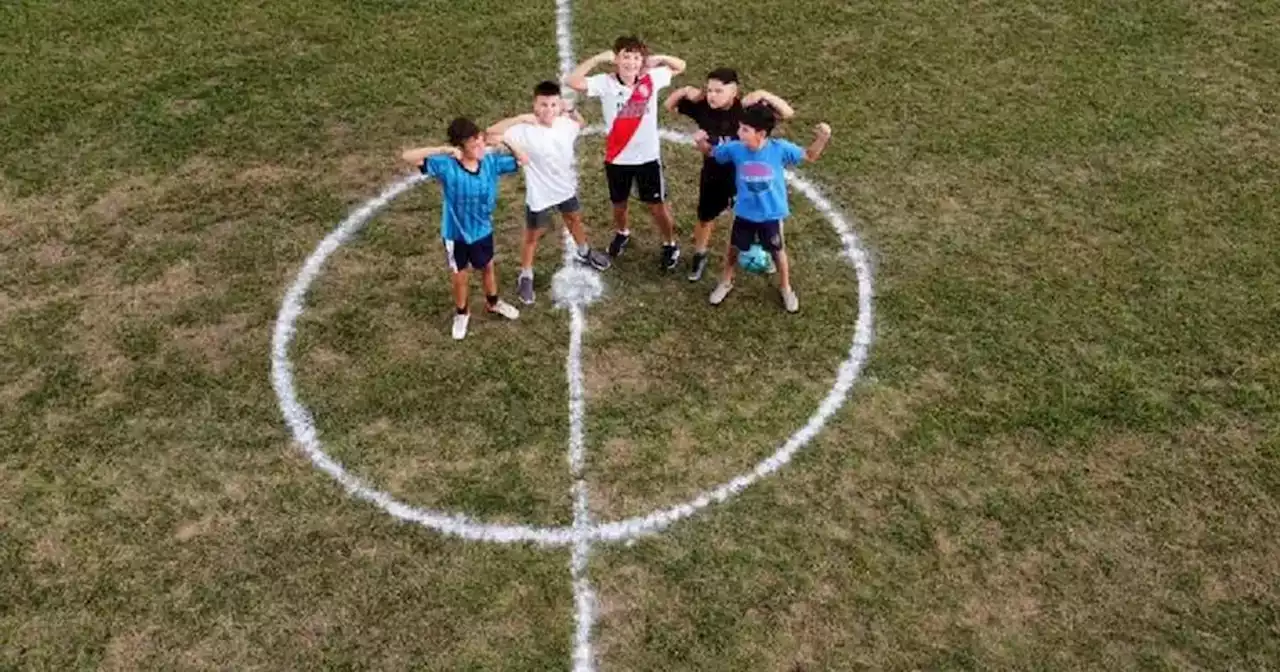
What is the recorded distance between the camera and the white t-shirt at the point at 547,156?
880 cm

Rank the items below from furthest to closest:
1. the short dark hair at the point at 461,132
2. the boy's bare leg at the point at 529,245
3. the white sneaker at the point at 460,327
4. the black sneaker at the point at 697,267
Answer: the black sneaker at the point at 697,267
the boy's bare leg at the point at 529,245
the white sneaker at the point at 460,327
the short dark hair at the point at 461,132

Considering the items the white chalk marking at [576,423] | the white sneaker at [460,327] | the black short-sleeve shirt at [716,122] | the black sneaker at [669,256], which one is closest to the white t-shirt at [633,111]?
the black short-sleeve shirt at [716,122]

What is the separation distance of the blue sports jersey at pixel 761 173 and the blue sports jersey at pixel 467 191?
59.5 inches

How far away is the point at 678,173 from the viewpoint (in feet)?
34.9

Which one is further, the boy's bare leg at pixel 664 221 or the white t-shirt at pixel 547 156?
the boy's bare leg at pixel 664 221

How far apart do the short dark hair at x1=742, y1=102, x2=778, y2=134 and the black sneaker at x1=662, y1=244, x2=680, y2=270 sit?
148cm

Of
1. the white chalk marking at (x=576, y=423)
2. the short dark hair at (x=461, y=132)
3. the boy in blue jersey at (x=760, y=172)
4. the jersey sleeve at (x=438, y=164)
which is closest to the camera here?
the white chalk marking at (x=576, y=423)

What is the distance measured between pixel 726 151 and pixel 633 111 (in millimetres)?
814

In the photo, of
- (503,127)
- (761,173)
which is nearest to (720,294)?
(761,173)

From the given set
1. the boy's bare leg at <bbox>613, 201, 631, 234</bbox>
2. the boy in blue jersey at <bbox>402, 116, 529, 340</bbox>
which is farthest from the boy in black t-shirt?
the boy in blue jersey at <bbox>402, 116, 529, 340</bbox>

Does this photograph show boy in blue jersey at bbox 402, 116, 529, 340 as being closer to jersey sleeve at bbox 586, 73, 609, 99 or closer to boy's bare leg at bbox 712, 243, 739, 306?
jersey sleeve at bbox 586, 73, 609, 99

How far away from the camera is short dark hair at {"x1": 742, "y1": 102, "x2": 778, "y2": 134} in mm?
8453

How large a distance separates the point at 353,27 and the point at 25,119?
3.14 metres

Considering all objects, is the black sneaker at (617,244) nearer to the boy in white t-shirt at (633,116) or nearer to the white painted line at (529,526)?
the boy in white t-shirt at (633,116)
